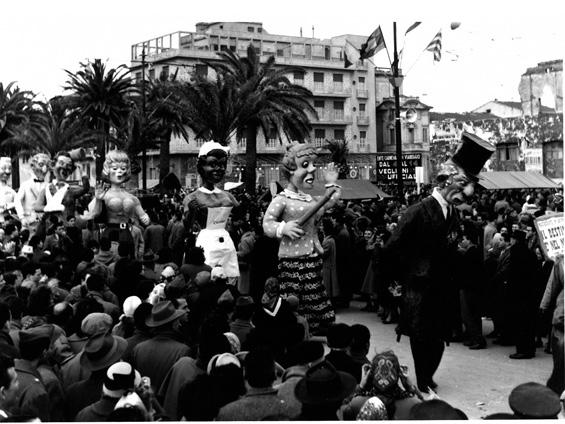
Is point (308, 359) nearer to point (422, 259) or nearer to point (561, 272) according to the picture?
point (422, 259)

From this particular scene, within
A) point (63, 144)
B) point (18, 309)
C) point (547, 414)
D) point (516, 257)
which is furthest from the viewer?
point (63, 144)

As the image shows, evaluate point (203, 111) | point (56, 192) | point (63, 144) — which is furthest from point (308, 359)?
point (63, 144)

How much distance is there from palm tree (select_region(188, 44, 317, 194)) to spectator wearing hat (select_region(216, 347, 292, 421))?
996 inches

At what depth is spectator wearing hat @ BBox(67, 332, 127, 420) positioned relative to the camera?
4.75 meters

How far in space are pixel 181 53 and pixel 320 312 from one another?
4919 centimetres

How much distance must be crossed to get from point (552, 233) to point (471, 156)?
1.04m

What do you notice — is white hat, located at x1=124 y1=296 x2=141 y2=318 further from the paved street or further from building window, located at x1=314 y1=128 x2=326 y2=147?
building window, located at x1=314 y1=128 x2=326 y2=147

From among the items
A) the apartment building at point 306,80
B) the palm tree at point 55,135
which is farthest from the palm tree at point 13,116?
the apartment building at point 306,80

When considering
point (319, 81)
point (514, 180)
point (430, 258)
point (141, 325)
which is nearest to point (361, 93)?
point (319, 81)

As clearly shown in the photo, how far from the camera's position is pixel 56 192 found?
12609mm

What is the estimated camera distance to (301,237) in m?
7.80

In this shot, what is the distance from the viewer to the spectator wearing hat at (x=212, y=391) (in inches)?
165

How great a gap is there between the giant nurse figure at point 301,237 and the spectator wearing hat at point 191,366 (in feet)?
9.07

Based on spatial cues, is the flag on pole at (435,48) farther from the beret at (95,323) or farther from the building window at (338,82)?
the building window at (338,82)
